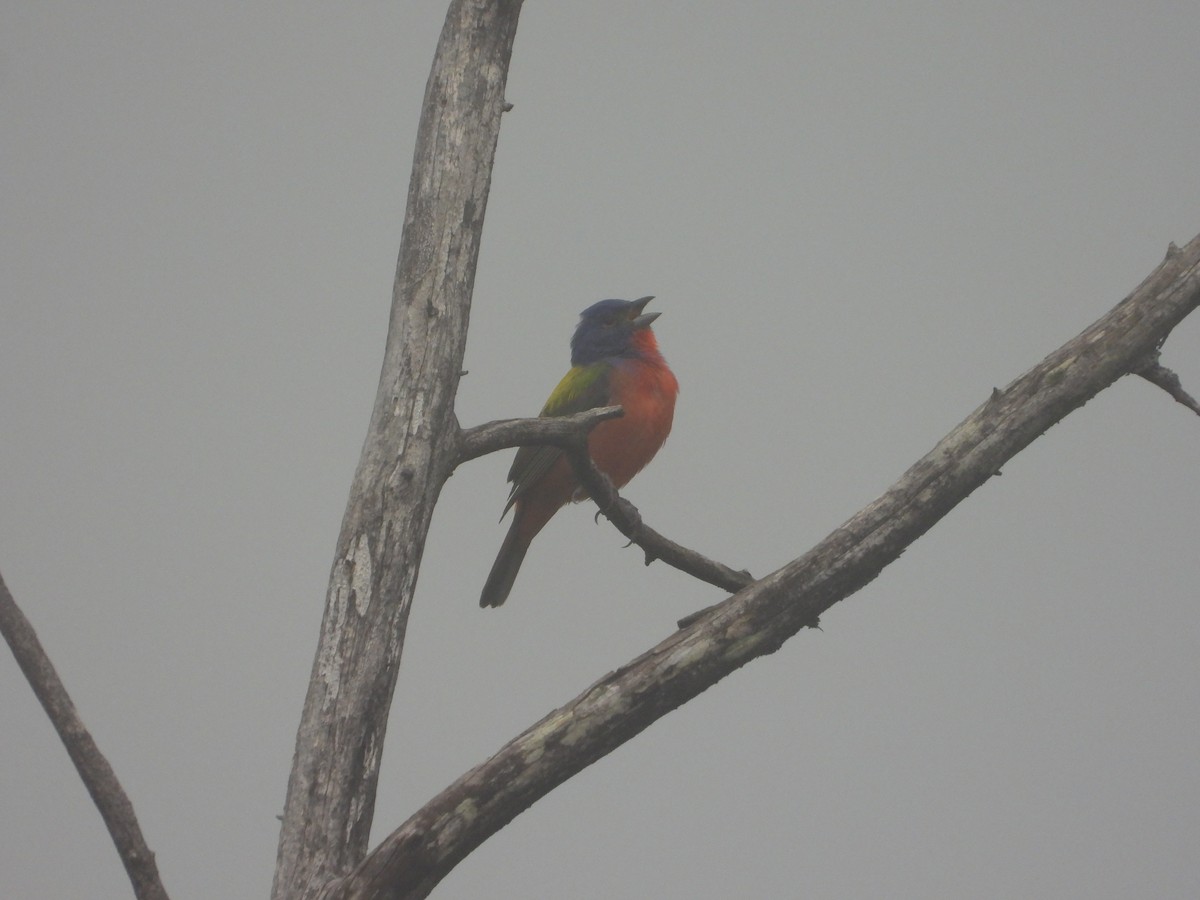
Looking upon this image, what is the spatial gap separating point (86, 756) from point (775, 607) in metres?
1.66

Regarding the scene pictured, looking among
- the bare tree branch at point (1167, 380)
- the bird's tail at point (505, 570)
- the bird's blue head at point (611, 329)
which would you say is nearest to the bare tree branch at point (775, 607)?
the bare tree branch at point (1167, 380)

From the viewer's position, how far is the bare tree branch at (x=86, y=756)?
2.90 metres

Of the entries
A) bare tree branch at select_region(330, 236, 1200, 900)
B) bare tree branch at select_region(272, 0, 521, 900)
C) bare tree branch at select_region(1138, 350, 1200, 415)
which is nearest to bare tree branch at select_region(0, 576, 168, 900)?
bare tree branch at select_region(272, 0, 521, 900)

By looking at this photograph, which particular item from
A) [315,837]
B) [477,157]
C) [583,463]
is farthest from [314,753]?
[477,157]

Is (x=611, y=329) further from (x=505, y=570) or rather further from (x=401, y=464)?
(x=401, y=464)

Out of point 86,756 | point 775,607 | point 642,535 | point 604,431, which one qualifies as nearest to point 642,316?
point 604,431

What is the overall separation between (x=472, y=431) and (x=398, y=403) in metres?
0.22

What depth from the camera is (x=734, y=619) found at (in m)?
3.01

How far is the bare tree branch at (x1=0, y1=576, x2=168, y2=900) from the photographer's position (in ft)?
9.51

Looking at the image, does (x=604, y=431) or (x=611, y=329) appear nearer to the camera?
(x=604, y=431)

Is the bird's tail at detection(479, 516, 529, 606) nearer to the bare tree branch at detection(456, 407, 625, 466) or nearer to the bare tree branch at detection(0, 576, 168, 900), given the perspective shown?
the bare tree branch at detection(456, 407, 625, 466)

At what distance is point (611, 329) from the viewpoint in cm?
606

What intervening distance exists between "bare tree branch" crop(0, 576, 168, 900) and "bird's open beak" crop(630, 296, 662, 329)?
140 inches

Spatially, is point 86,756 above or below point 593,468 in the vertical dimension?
below
